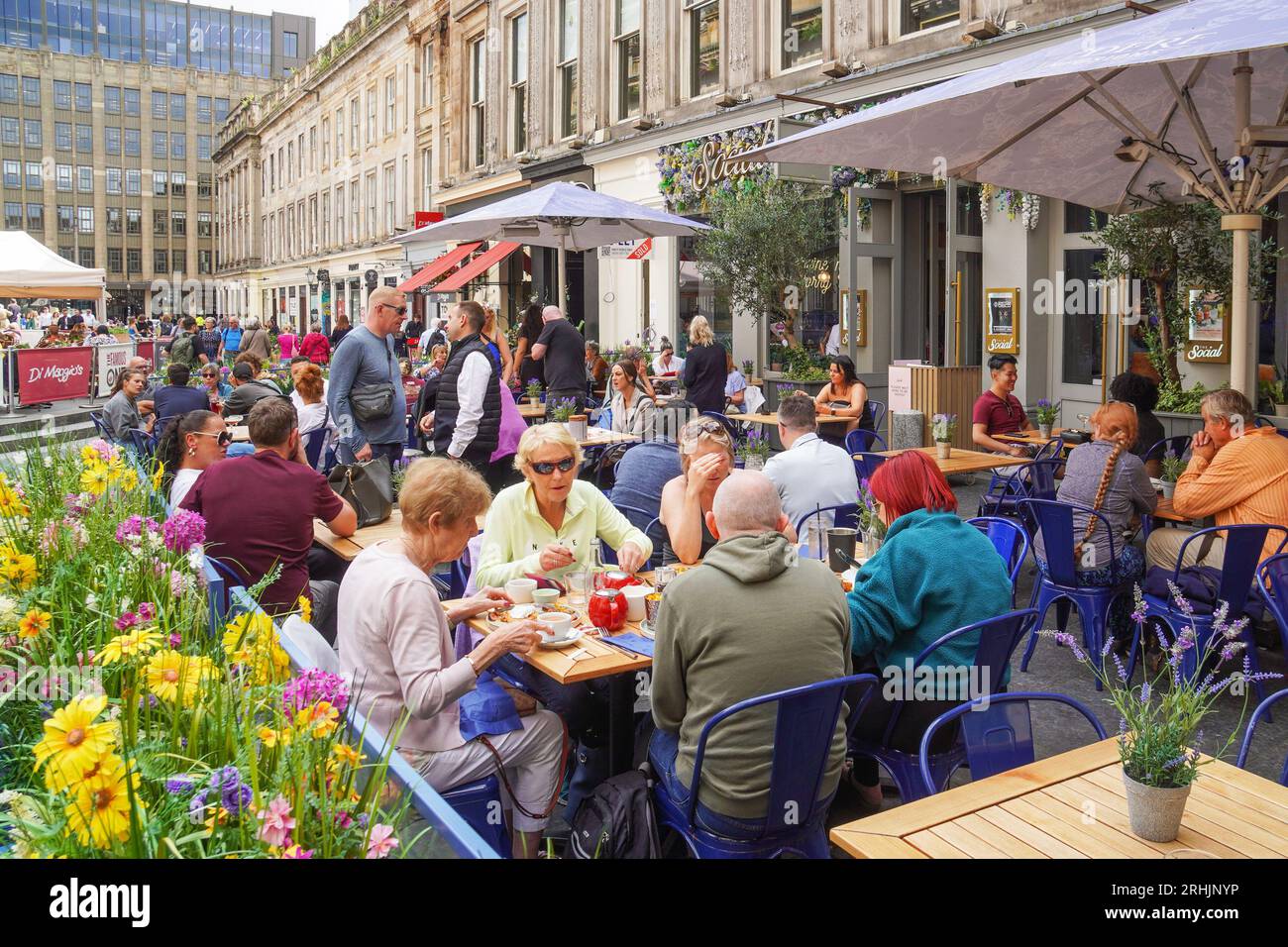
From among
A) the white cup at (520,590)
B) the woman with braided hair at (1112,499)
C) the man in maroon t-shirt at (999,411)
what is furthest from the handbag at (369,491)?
the man in maroon t-shirt at (999,411)

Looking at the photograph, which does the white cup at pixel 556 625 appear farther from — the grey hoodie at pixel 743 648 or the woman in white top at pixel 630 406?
the woman in white top at pixel 630 406

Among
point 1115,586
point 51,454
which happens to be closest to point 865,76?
point 1115,586

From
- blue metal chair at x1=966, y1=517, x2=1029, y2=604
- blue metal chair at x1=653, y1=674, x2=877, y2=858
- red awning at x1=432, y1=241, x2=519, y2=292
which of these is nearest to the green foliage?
red awning at x1=432, y1=241, x2=519, y2=292

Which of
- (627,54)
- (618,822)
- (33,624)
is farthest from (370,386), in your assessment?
(627,54)

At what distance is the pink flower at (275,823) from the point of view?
1.77 metres

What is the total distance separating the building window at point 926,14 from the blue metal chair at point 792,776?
37.2ft

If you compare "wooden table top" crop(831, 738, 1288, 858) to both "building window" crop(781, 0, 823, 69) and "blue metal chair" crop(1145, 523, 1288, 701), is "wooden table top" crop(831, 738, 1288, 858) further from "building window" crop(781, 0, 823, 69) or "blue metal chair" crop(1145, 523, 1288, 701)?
"building window" crop(781, 0, 823, 69)

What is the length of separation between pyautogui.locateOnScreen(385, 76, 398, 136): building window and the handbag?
105 ft

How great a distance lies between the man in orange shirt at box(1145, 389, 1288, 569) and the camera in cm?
533

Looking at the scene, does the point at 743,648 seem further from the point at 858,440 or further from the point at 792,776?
the point at 858,440

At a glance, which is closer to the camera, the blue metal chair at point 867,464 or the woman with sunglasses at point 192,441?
the woman with sunglasses at point 192,441

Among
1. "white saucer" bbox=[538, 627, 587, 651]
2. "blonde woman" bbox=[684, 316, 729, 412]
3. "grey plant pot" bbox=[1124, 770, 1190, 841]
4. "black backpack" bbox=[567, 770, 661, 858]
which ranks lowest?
"black backpack" bbox=[567, 770, 661, 858]

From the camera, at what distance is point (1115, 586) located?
5.65 m
